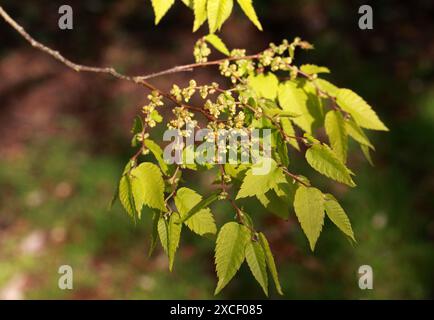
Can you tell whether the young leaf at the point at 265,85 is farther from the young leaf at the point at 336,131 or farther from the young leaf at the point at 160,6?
the young leaf at the point at 160,6

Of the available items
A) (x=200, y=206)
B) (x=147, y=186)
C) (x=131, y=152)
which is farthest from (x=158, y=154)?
(x=131, y=152)

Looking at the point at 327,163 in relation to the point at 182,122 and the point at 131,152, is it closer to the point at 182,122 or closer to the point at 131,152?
the point at 182,122

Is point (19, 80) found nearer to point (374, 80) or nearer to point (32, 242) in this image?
point (32, 242)

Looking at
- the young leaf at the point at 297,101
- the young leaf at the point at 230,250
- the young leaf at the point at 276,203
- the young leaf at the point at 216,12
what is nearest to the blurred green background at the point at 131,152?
the young leaf at the point at 297,101

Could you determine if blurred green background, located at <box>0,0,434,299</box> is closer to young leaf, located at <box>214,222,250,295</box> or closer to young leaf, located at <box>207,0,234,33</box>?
young leaf, located at <box>214,222,250,295</box>

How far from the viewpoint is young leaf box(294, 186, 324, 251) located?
1.22 m

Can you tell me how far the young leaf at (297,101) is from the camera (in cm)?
163

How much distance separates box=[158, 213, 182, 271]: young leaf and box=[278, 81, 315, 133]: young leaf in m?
0.52

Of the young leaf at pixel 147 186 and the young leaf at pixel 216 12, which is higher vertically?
the young leaf at pixel 216 12

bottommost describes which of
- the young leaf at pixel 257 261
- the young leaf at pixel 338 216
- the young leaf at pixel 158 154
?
the young leaf at pixel 257 261

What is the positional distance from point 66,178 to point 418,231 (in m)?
2.68

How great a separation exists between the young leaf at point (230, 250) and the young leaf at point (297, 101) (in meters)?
0.49

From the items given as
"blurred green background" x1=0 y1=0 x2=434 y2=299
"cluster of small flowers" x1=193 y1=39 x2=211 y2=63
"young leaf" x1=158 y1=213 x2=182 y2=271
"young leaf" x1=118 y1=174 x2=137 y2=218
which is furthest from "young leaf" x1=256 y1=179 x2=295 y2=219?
"blurred green background" x1=0 y1=0 x2=434 y2=299

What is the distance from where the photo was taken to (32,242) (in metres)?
3.98
